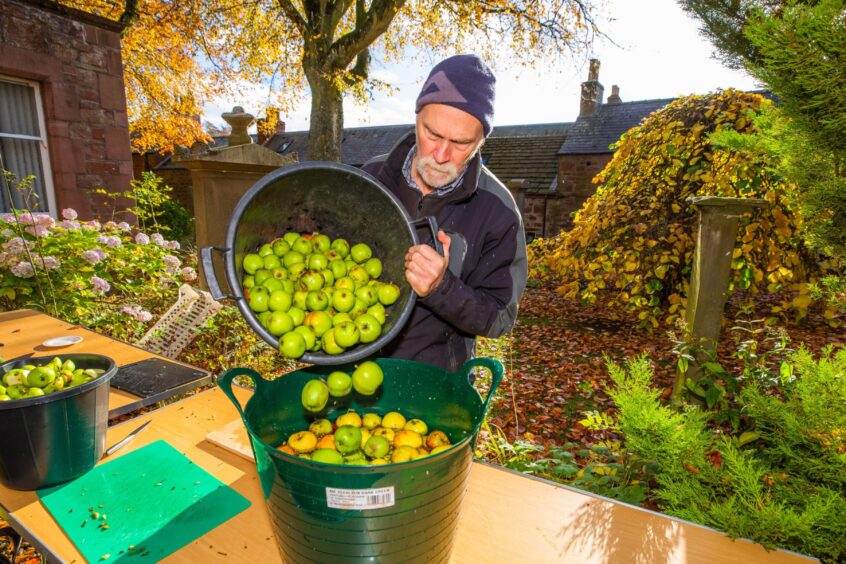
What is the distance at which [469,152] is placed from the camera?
1.89 meters

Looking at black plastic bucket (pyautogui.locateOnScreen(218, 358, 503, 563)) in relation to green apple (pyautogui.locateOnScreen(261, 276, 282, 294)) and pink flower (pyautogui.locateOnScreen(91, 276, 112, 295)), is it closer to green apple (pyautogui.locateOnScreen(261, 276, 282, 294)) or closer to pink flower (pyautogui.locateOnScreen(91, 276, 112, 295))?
green apple (pyautogui.locateOnScreen(261, 276, 282, 294))

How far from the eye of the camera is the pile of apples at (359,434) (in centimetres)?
112

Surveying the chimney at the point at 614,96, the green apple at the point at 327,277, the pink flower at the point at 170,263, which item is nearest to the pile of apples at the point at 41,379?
the green apple at the point at 327,277

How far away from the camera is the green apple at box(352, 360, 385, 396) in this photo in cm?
126

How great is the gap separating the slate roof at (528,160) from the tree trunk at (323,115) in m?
8.20

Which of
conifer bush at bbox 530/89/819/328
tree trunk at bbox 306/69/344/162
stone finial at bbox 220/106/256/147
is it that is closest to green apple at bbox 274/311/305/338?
conifer bush at bbox 530/89/819/328

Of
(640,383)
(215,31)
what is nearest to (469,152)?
(640,383)

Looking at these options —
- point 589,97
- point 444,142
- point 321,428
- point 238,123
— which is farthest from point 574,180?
point 321,428

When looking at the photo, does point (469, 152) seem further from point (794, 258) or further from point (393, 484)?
point (794, 258)

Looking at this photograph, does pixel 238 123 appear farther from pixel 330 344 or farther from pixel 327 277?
pixel 330 344

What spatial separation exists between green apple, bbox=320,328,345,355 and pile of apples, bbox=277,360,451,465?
3.0 inches

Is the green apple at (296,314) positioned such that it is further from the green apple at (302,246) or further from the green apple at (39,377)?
the green apple at (39,377)

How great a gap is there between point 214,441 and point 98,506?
0.40m

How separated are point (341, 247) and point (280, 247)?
0.65 ft
